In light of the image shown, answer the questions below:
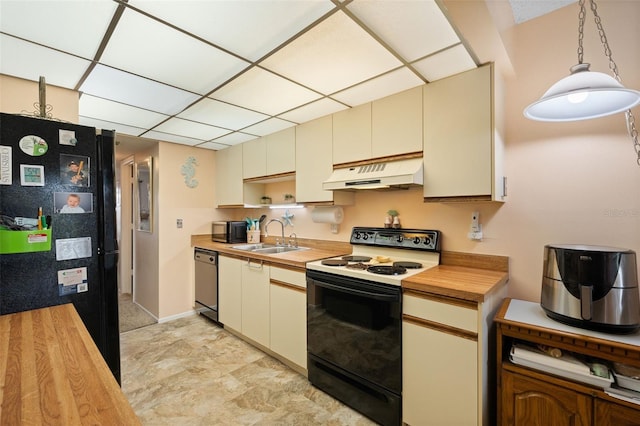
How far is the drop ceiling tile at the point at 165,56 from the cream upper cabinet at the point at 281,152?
1.05m

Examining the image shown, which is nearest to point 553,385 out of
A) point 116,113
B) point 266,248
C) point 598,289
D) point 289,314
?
point 598,289

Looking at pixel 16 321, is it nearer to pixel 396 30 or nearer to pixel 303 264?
pixel 303 264

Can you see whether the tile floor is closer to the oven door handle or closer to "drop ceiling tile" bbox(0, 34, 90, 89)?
the oven door handle

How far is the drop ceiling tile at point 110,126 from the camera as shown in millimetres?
2717

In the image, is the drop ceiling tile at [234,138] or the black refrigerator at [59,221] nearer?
the black refrigerator at [59,221]

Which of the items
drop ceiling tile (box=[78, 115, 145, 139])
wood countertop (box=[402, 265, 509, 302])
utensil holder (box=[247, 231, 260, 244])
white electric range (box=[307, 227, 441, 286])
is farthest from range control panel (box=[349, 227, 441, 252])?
drop ceiling tile (box=[78, 115, 145, 139])

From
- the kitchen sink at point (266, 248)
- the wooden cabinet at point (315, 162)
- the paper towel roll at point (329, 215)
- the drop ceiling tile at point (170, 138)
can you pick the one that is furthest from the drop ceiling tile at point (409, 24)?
the drop ceiling tile at point (170, 138)

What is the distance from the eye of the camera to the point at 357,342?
193cm

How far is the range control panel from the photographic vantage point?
2.21m

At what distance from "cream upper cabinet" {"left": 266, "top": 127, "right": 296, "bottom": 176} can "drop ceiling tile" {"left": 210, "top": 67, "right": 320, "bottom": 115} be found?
1.68 ft

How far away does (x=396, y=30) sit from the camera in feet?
4.70

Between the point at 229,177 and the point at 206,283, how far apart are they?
1.39 metres

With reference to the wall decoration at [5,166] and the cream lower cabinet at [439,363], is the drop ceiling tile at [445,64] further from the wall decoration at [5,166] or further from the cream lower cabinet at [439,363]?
the wall decoration at [5,166]

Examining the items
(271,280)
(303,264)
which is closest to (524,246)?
A: (303,264)
